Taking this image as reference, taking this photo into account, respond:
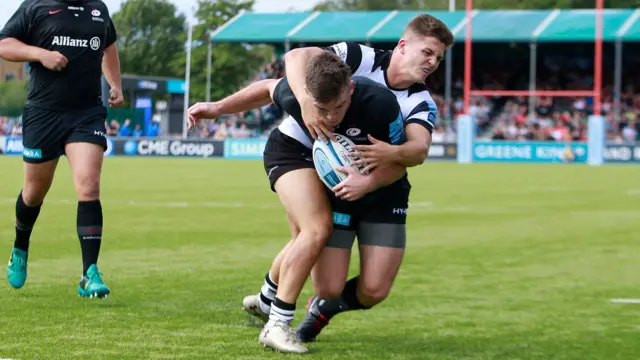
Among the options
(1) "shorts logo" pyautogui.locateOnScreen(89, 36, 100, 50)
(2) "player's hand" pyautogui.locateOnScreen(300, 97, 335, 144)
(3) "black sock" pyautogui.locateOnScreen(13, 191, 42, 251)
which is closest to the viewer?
(2) "player's hand" pyautogui.locateOnScreen(300, 97, 335, 144)

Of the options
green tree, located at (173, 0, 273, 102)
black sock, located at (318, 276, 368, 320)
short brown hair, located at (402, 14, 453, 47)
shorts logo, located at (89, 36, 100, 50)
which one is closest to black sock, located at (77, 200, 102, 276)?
shorts logo, located at (89, 36, 100, 50)

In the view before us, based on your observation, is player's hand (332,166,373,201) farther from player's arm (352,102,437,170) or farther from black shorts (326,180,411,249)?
black shorts (326,180,411,249)

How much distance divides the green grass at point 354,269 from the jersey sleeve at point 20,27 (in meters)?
1.71

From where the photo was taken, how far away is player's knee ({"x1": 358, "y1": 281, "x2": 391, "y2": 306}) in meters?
6.10

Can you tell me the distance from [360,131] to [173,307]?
203 cm

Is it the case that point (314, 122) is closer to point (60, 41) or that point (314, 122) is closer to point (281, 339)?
point (281, 339)

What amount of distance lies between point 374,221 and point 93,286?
195 centimetres

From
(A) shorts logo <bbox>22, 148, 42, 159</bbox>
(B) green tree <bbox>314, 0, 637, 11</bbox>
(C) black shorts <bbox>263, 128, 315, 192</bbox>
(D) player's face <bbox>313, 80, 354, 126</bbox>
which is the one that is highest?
(B) green tree <bbox>314, 0, 637, 11</bbox>

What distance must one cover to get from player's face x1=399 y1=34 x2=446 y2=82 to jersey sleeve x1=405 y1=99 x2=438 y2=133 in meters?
0.14

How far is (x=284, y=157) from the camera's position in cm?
617

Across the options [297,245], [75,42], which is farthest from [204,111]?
[75,42]

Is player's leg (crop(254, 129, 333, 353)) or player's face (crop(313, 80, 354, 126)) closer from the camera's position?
player's face (crop(313, 80, 354, 126))

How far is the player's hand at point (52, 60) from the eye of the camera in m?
7.18

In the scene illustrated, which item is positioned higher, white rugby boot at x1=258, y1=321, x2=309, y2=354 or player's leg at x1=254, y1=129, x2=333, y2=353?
player's leg at x1=254, y1=129, x2=333, y2=353
